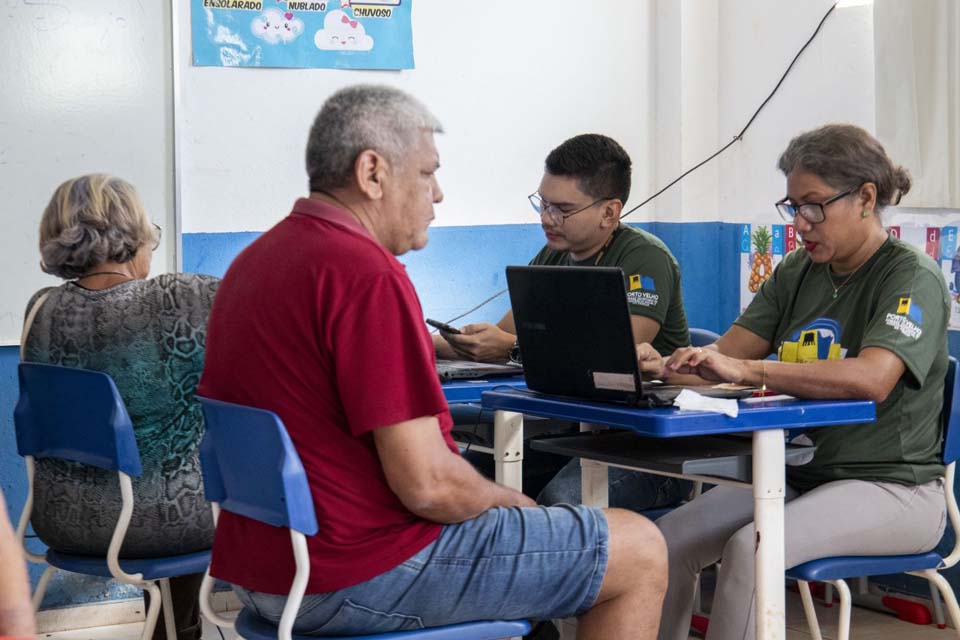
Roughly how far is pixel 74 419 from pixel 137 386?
0.14 m

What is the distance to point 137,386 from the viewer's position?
2.60m

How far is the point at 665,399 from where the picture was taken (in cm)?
214

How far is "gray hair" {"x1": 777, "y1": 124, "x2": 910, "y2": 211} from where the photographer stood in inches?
101

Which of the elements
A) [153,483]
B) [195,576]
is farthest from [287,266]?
[195,576]

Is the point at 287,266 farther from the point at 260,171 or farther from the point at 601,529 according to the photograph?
the point at 260,171

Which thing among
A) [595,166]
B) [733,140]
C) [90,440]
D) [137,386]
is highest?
[733,140]

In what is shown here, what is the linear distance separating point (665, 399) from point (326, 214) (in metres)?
0.67

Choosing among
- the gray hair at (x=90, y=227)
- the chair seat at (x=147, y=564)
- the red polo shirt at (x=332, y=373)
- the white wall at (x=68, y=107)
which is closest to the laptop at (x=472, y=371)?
the chair seat at (x=147, y=564)

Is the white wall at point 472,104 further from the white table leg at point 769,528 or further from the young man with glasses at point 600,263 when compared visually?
the white table leg at point 769,528

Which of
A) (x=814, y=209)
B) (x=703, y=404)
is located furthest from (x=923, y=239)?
(x=703, y=404)

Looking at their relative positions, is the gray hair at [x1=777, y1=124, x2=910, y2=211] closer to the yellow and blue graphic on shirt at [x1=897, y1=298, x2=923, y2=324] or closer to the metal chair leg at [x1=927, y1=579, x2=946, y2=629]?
the yellow and blue graphic on shirt at [x1=897, y1=298, x2=923, y2=324]

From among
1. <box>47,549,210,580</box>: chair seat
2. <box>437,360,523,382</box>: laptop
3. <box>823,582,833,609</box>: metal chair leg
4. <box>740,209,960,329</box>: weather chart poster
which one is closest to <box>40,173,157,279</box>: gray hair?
<box>47,549,210,580</box>: chair seat

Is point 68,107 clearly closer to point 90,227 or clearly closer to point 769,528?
point 90,227

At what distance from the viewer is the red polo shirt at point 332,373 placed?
5.73 ft
